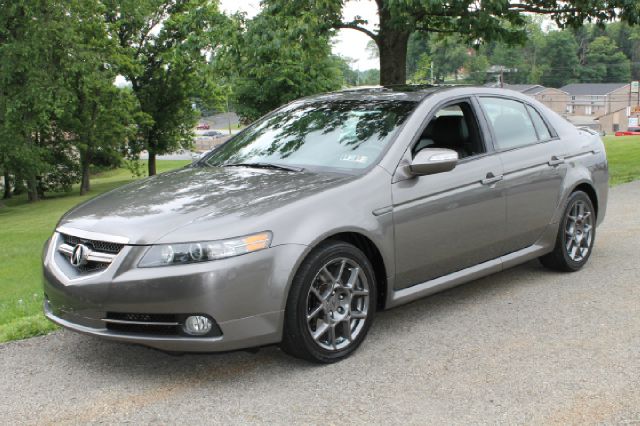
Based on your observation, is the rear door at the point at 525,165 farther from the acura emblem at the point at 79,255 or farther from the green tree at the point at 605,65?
the green tree at the point at 605,65

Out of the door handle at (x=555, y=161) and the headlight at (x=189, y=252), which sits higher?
the door handle at (x=555, y=161)

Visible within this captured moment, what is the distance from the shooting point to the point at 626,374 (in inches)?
158

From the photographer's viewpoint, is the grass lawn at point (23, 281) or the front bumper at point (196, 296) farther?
the grass lawn at point (23, 281)

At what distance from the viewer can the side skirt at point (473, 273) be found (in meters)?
4.74

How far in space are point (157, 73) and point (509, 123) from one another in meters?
39.3

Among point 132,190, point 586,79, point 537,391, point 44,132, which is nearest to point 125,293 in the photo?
point 132,190

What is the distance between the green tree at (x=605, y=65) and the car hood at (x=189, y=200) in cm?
14421

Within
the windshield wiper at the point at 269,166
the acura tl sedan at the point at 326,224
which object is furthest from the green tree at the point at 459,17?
the windshield wiper at the point at 269,166

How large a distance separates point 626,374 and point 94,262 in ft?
9.71

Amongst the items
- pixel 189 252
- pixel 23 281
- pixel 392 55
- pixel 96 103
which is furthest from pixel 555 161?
pixel 96 103

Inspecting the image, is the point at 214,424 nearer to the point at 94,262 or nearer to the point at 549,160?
the point at 94,262

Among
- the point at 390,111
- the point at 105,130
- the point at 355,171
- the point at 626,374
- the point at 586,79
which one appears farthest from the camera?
the point at 586,79

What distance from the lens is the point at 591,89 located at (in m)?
124

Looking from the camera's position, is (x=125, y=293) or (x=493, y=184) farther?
(x=493, y=184)
